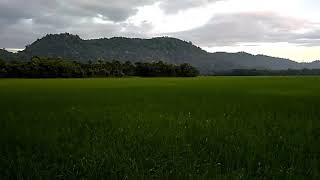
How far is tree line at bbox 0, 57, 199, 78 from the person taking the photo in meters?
97.9

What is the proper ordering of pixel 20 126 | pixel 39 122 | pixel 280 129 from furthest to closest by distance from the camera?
pixel 39 122
pixel 20 126
pixel 280 129

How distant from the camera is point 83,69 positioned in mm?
107938

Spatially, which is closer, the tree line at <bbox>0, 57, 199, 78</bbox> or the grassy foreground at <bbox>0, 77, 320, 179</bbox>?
the grassy foreground at <bbox>0, 77, 320, 179</bbox>

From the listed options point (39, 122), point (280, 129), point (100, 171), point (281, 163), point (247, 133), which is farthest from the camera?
point (39, 122)

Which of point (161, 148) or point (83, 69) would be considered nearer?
point (161, 148)

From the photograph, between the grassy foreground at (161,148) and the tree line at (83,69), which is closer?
the grassy foreground at (161,148)

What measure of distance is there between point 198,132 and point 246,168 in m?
3.72

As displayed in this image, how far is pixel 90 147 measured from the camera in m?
9.87

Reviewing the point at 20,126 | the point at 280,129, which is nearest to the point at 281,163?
the point at 280,129

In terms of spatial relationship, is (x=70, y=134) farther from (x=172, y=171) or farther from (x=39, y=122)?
(x=172, y=171)

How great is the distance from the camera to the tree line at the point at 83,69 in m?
97.9

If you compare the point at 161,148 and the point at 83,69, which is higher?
the point at 161,148

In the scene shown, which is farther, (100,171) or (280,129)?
(280,129)

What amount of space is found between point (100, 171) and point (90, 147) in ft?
6.74
